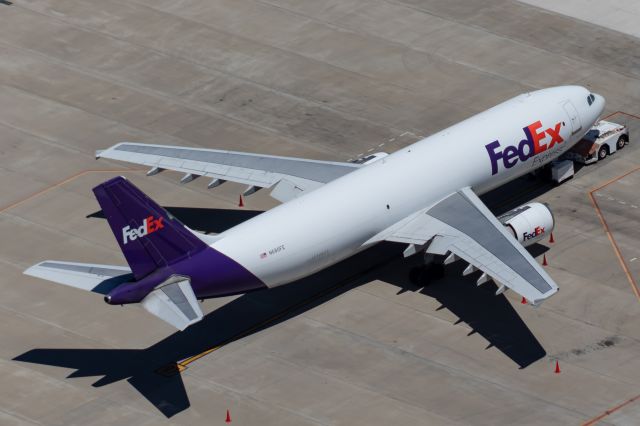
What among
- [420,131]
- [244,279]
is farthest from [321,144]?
[244,279]

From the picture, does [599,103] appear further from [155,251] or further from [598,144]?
[155,251]

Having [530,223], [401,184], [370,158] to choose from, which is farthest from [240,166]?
[530,223]

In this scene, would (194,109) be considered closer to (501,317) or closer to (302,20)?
(302,20)

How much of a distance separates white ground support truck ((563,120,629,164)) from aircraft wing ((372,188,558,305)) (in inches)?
393

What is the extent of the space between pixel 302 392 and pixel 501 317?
383 inches

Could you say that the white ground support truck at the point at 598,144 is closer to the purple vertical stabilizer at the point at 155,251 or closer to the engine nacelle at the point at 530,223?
the engine nacelle at the point at 530,223

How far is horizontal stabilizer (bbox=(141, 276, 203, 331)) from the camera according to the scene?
59434mm

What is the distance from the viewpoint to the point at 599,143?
77.4 meters

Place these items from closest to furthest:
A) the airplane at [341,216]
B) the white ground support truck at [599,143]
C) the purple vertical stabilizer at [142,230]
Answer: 1. the purple vertical stabilizer at [142,230]
2. the airplane at [341,216]
3. the white ground support truck at [599,143]

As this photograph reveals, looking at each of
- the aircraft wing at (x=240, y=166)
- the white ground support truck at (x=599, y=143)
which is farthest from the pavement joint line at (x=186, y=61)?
the white ground support truck at (x=599, y=143)

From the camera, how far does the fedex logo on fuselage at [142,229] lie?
60.6 metres

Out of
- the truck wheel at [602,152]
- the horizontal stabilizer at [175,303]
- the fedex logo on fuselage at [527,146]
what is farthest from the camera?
the truck wheel at [602,152]

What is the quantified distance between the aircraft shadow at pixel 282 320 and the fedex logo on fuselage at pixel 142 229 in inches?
236

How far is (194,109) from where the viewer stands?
83188 mm
